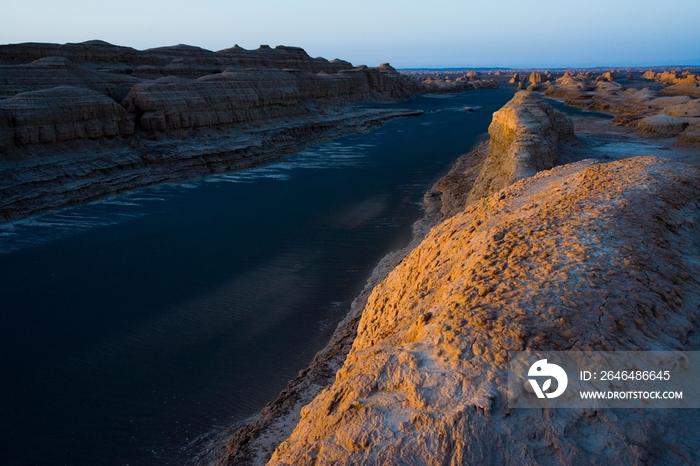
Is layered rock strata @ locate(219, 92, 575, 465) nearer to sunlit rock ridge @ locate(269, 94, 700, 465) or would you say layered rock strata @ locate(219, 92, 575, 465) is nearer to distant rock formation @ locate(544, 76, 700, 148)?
sunlit rock ridge @ locate(269, 94, 700, 465)

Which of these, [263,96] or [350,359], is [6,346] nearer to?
[350,359]

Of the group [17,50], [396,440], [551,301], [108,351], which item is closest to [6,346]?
[108,351]

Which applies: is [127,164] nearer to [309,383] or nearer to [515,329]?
[309,383]

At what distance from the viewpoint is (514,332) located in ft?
14.4

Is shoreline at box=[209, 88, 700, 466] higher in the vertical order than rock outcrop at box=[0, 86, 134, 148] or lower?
lower

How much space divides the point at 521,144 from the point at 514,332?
43.1 feet

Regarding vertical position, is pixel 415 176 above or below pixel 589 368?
below

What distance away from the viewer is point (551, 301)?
4.76m

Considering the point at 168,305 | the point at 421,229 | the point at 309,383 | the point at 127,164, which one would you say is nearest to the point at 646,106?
the point at 421,229

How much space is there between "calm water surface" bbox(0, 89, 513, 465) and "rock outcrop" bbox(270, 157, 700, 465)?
3235 mm

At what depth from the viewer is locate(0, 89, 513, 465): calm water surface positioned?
7.70m

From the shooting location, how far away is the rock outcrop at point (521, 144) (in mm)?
15359

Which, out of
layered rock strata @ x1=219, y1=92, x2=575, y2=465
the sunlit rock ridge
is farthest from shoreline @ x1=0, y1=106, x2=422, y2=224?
the sunlit rock ridge

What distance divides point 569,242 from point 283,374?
5388 mm
